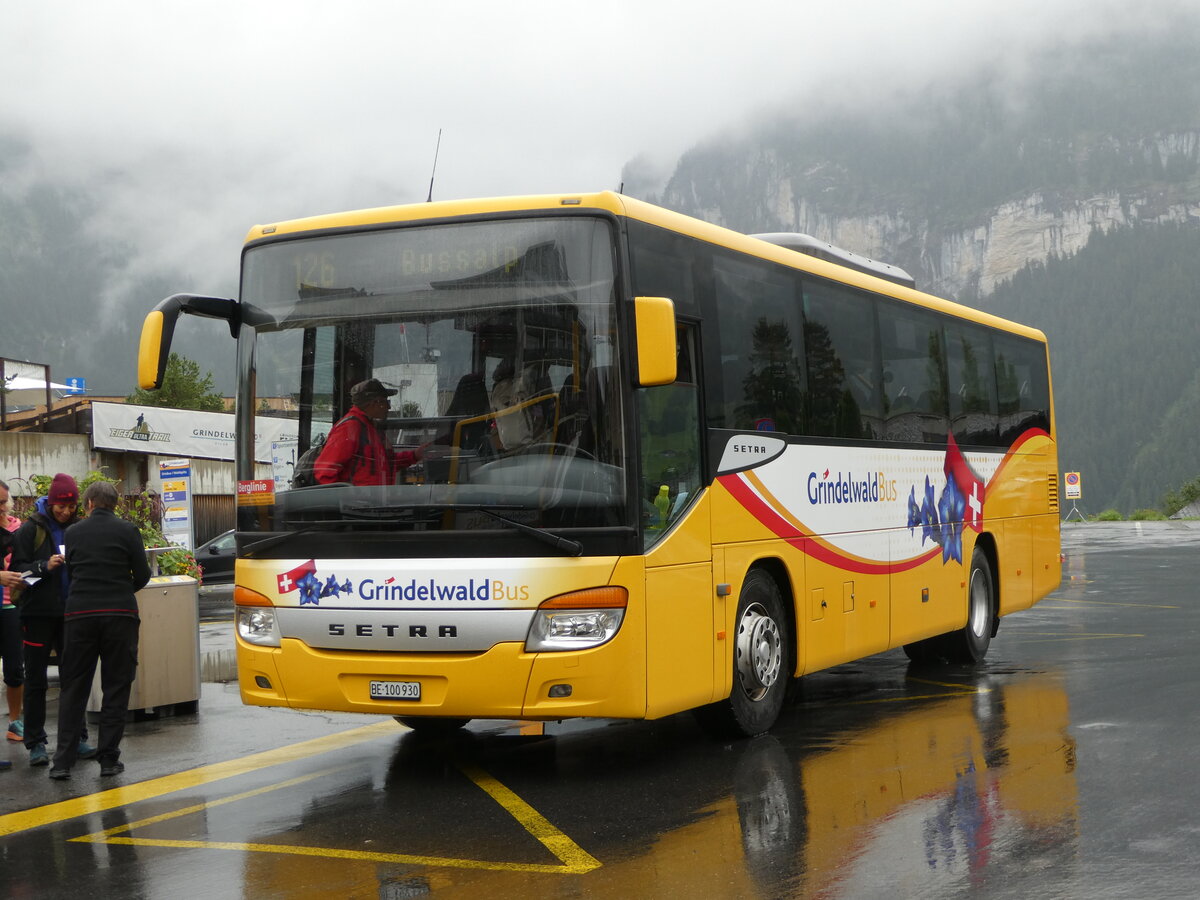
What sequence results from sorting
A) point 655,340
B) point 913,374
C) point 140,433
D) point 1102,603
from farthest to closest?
point 140,433 → point 1102,603 → point 913,374 → point 655,340

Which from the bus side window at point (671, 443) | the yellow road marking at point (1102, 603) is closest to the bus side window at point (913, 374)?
the bus side window at point (671, 443)

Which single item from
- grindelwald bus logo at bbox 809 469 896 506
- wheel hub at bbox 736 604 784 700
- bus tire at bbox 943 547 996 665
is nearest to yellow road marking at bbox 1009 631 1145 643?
bus tire at bbox 943 547 996 665

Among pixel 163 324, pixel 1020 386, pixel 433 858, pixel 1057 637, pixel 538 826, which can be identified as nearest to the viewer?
pixel 433 858

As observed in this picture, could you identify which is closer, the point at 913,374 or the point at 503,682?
the point at 503,682

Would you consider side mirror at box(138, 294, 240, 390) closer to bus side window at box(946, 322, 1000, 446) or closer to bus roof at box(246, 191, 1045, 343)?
bus roof at box(246, 191, 1045, 343)

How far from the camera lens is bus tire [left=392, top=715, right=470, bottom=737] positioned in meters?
9.80

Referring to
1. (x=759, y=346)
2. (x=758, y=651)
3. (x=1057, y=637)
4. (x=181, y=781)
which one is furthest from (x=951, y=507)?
(x=181, y=781)

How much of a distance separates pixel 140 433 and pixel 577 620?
115ft

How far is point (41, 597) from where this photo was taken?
9.06 meters

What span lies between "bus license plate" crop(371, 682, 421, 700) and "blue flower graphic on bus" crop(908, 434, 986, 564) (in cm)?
519

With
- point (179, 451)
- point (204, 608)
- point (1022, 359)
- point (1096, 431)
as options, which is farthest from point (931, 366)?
point (1096, 431)

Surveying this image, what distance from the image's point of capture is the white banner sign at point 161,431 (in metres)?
38.9

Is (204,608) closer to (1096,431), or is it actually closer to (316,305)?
(316,305)

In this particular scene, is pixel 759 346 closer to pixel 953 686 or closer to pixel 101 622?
pixel 953 686
